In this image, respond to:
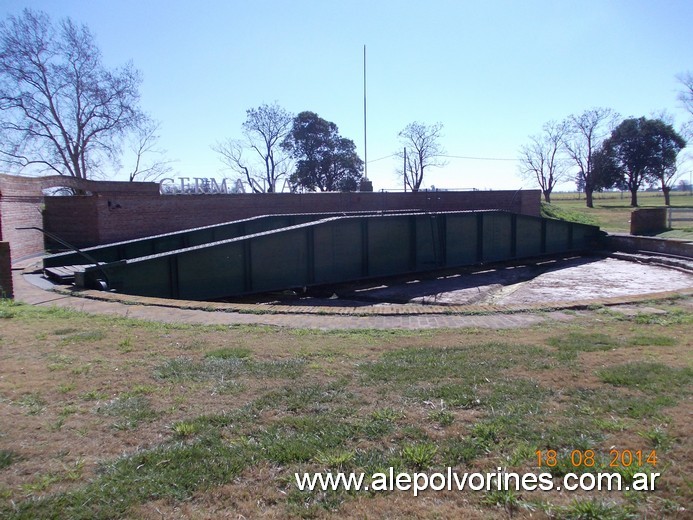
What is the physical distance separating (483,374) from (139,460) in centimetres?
264

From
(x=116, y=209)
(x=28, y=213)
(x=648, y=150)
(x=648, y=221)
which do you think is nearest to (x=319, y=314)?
(x=116, y=209)

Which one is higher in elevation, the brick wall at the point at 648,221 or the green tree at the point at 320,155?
the green tree at the point at 320,155

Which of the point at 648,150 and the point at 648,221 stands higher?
the point at 648,150

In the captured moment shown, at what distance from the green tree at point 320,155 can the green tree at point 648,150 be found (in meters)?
26.0

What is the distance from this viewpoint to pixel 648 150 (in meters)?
48.0

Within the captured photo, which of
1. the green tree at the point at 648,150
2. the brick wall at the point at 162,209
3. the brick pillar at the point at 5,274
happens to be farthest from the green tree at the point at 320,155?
the brick pillar at the point at 5,274

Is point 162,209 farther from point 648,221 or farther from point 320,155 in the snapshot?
point 320,155

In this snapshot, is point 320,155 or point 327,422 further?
point 320,155

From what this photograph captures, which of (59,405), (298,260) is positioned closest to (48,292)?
(298,260)

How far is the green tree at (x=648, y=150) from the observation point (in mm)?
47781

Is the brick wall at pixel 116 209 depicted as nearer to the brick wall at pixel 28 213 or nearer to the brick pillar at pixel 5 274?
the brick wall at pixel 28 213

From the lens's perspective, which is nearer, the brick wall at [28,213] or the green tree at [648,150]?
the brick wall at [28,213]

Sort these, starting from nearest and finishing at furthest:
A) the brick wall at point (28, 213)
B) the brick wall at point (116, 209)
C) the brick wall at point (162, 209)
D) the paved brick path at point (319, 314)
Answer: the paved brick path at point (319, 314)
the brick wall at point (28, 213)
the brick wall at point (116, 209)
the brick wall at point (162, 209)

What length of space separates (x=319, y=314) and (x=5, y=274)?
5.23m
